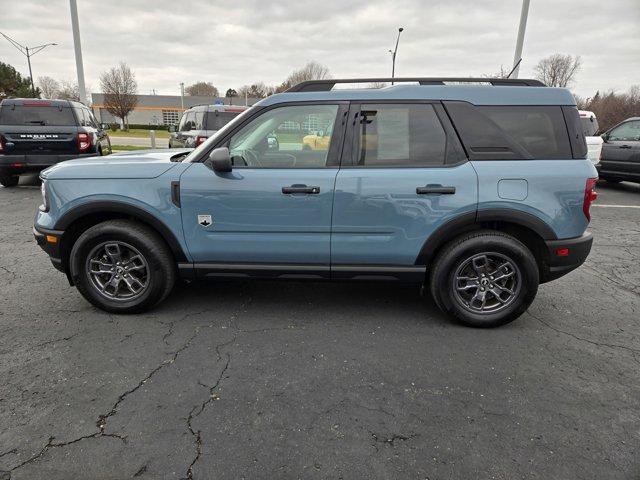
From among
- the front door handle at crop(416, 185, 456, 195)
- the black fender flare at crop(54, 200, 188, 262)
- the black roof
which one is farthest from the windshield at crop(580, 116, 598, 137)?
the black roof

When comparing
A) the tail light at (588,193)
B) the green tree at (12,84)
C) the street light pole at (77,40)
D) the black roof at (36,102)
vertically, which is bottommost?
the tail light at (588,193)

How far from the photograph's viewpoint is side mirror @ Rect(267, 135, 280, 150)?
347cm

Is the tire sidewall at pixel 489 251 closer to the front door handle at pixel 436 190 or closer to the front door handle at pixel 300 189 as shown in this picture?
the front door handle at pixel 436 190

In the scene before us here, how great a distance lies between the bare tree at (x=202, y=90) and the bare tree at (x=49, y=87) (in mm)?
23344

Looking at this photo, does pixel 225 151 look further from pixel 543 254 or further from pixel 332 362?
pixel 543 254

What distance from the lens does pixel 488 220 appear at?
130 inches

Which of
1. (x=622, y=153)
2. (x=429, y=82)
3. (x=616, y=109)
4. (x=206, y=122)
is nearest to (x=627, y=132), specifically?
(x=622, y=153)

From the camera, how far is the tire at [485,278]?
3350 millimetres

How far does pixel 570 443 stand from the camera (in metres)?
2.26

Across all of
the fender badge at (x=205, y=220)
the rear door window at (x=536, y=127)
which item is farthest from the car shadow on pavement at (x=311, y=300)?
the rear door window at (x=536, y=127)

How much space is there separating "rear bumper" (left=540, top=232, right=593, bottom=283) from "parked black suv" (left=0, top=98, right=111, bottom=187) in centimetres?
922

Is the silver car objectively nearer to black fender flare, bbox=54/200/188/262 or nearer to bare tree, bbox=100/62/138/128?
black fender flare, bbox=54/200/188/262

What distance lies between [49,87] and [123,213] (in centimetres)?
9134

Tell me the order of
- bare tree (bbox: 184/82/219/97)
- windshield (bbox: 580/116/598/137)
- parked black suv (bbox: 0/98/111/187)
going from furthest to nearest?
bare tree (bbox: 184/82/219/97)
windshield (bbox: 580/116/598/137)
parked black suv (bbox: 0/98/111/187)
